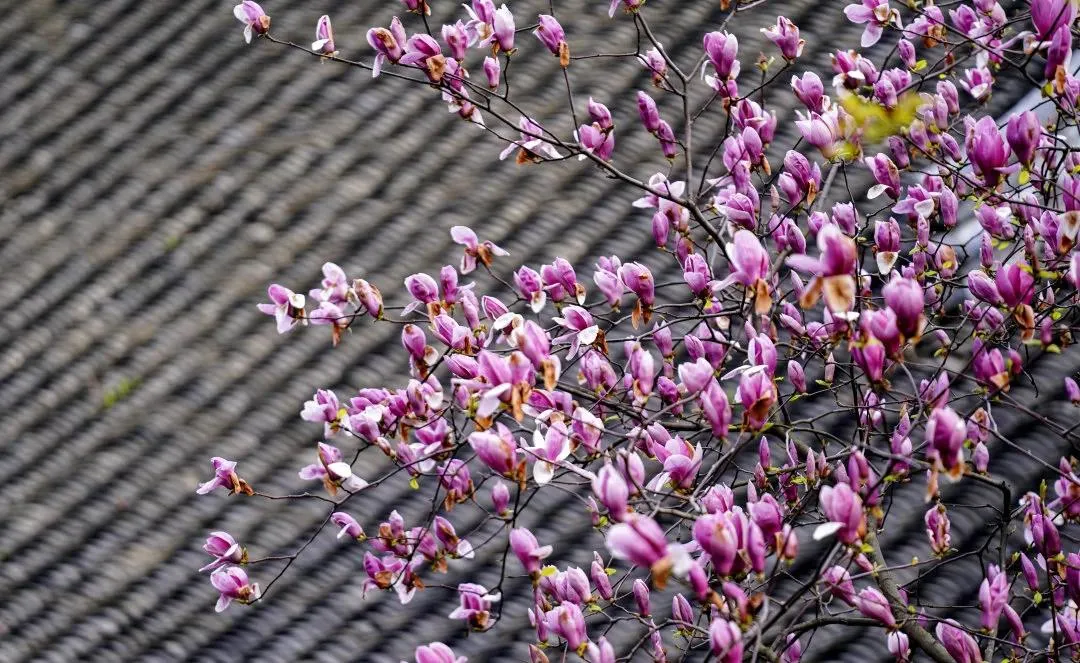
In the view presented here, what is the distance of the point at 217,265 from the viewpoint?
2289 mm

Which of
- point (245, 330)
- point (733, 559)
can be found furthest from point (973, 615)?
point (245, 330)

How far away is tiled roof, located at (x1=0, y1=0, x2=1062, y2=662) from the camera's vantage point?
189cm

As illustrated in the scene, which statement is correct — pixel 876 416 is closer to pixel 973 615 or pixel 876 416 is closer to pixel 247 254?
pixel 973 615

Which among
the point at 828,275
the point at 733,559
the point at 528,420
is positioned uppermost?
the point at 828,275

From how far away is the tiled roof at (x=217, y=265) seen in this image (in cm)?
189

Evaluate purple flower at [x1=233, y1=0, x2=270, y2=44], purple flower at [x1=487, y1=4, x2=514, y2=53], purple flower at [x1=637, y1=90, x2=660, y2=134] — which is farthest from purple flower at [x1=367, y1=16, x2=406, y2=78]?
purple flower at [x1=637, y1=90, x2=660, y2=134]

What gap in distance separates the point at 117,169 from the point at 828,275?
1.99 m

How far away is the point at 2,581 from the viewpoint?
1.97 metres

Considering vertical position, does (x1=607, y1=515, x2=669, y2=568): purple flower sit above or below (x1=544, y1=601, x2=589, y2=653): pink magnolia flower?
above

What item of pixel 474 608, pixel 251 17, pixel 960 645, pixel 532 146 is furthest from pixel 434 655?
pixel 251 17

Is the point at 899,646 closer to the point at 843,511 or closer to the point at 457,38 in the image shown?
the point at 843,511

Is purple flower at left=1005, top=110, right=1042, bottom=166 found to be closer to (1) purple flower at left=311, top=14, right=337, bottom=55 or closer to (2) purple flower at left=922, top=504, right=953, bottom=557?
(2) purple flower at left=922, top=504, right=953, bottom=557

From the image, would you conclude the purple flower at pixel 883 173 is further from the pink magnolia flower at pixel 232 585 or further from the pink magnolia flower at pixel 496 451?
the pink magnolia flower at pixel 232 585

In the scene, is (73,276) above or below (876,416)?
below
